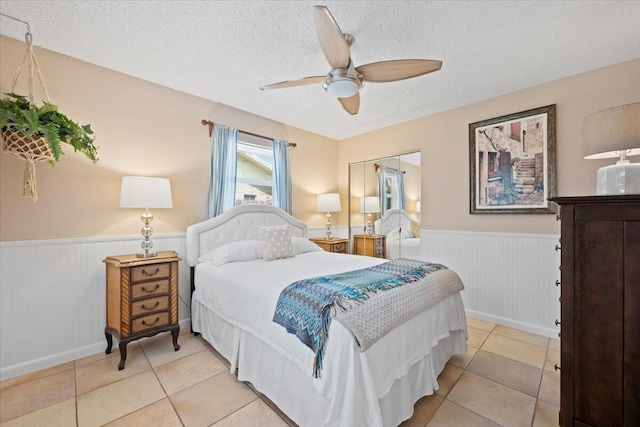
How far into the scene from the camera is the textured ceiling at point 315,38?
1.85 meters

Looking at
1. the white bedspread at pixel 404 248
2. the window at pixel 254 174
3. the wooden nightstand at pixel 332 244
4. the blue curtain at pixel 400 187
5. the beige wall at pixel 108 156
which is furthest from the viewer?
the wooden nightstand at pixel 332 244

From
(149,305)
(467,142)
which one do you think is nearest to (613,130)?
Answer: (467,142)

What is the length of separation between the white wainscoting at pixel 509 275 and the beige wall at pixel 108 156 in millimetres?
3372

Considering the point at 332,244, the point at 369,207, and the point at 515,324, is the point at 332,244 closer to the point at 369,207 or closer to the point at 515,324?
the point at 369,207

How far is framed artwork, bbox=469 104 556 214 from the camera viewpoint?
113 inches

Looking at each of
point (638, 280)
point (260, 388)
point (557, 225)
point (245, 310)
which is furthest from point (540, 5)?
point (260, 388)

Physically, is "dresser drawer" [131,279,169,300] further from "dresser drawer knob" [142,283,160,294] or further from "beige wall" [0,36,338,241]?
"beige wall" [0,36,338,241]

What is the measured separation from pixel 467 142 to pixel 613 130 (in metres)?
1.88

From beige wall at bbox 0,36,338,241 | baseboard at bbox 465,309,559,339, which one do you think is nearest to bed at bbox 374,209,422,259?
baseboard at bbox 465,309,559,339

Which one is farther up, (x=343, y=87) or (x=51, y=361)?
(x=343, y=87)

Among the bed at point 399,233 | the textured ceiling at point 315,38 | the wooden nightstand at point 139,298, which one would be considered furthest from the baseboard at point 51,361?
the bed at point 399,233

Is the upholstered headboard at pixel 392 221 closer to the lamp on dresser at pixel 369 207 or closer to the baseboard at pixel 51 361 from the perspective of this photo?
the lamp on dresser at pixel 369 207

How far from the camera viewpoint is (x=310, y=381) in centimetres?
153

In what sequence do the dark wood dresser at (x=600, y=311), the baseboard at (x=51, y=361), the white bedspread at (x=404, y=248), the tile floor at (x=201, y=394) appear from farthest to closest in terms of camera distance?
1. the white bedspread at (x=404, y=248)
2. the baseboard at (x=51, y=361)
3. the tile floor at (x=201, y=394)
4. the dark wood dresser at (x=600, y=311)
